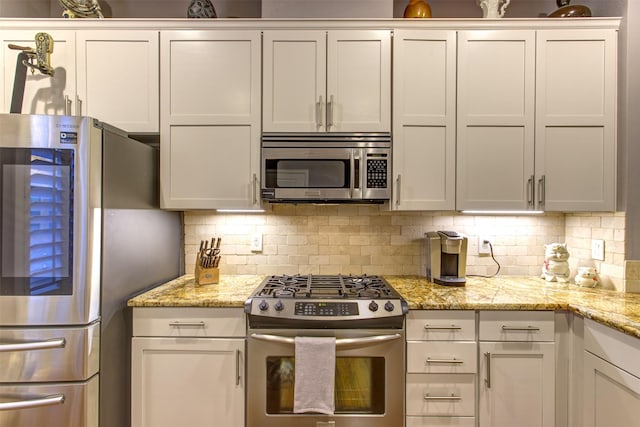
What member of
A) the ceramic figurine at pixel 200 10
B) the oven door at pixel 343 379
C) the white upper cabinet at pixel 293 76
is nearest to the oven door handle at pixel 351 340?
the oven door at pixel 343 379

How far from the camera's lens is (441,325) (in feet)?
5.39

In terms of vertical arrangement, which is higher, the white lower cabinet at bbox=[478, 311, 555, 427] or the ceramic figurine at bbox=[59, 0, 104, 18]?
the ceramic figurine at bbox=[59, 0, 104, 18]

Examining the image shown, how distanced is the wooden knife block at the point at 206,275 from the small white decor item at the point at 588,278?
223 cm

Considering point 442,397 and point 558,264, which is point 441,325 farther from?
point 558,264

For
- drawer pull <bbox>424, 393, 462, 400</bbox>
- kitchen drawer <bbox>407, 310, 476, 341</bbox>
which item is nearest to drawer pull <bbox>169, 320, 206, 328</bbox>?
kitchen drawer <bbox>407, 310, 476, 341</bbox>

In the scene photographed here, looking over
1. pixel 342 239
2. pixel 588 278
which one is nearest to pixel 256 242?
pixel 342 239

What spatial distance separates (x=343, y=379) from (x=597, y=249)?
1725 millimetres

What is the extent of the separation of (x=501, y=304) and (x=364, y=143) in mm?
1115

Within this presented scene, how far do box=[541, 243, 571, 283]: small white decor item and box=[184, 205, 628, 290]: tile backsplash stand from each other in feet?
0.53

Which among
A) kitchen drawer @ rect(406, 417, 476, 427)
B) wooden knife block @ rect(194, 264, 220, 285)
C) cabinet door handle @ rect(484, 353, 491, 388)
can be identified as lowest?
kitchen drawer @ rect(406, 417, 476, 427)

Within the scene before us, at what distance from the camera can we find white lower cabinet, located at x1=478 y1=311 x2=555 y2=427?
1.62 metres

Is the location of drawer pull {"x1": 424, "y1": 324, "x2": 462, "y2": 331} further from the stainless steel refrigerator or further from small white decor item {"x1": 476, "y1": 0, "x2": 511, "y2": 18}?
small white decor item {"x1": 476, "y1": 0, "x2": 511, "y2": 18}

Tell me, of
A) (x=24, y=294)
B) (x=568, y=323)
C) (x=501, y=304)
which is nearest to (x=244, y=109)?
(x=24, y=294)

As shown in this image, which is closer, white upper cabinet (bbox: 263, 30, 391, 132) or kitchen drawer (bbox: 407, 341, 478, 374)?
kitchen drawer (bbox: 407, 341, 478, 374)
